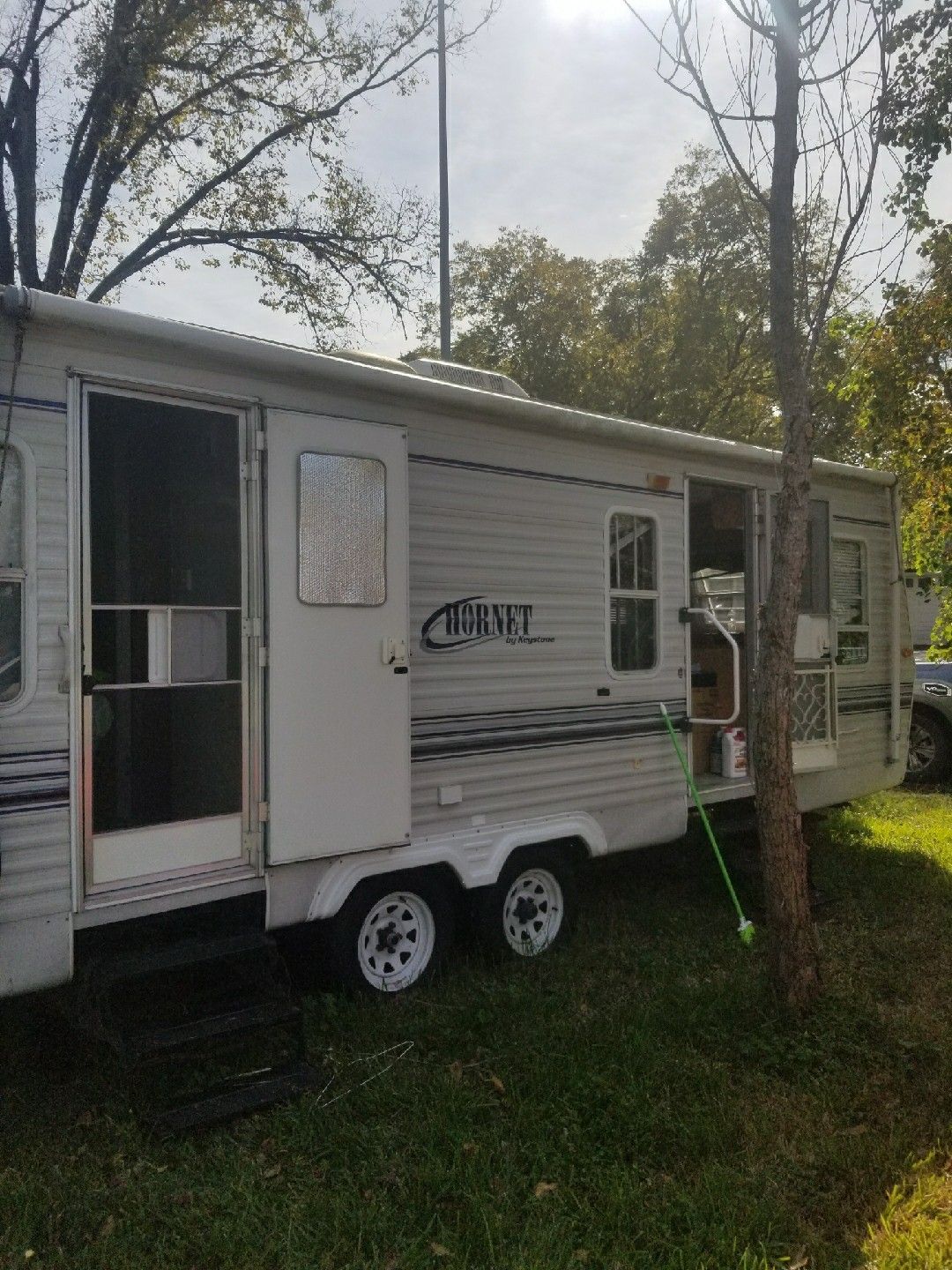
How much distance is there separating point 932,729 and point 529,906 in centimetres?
697

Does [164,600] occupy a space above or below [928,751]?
above

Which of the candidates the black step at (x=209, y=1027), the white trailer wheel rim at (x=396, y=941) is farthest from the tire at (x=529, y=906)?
the black step at (x=209, y=1027)

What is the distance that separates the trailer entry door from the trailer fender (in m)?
0.11

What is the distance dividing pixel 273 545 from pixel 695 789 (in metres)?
2.99

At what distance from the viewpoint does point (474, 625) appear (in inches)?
196

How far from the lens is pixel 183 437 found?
488 cm

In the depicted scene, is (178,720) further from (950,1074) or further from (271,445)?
(950,1074)

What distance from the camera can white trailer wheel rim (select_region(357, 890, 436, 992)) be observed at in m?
4.61

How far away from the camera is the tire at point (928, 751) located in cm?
1071

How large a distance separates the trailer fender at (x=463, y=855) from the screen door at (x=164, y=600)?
1.62 ft

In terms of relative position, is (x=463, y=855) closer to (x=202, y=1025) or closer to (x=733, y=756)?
(x=202, y=1025)

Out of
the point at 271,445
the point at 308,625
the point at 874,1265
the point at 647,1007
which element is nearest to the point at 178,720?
the point at 308,625

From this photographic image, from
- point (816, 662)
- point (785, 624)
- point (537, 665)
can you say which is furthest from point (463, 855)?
point (816, 662)

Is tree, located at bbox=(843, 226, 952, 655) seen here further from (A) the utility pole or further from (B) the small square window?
(B) the small square window
